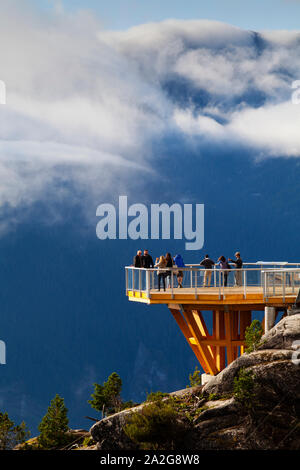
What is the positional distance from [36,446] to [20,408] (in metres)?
117

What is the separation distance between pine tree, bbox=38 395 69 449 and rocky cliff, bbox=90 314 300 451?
8.06 feet

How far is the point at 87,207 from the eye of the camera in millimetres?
164750

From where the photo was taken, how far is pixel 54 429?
90.9 ft

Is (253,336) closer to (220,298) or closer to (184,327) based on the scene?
(220,298)

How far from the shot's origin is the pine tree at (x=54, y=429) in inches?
1067

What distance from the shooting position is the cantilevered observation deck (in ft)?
96.2

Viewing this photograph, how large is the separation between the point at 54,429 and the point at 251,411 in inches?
336

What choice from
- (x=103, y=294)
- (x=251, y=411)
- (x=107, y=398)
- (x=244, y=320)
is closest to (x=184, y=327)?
(x=244, y=320)

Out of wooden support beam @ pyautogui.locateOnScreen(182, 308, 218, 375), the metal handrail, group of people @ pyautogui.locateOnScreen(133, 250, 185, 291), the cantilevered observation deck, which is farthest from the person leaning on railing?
wooden support beam @ pyautogui.locateOnScreen(182, 308, 218, 375)

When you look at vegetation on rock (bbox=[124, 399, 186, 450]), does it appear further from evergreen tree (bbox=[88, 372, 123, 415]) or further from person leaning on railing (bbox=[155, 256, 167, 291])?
person leaning on railing (bbox=[155, 256, 167, 291])

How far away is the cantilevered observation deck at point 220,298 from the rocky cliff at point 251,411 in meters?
3.48
